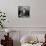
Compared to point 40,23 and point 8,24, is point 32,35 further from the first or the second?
point 8,24

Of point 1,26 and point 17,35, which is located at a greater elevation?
point 1,26

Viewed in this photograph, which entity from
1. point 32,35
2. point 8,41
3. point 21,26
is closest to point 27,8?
point 21,26

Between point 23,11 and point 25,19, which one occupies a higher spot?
point 23,11

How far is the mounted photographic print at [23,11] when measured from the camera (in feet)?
11.2

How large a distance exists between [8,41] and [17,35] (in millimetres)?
411

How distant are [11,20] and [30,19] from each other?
18.7 inches

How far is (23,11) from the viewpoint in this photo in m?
3.43

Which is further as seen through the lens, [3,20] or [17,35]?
[17,35]

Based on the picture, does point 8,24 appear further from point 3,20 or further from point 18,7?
point 18,7

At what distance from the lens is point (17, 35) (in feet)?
11.3

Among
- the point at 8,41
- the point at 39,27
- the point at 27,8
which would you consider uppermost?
the point at 27,8

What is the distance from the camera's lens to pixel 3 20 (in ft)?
10.6

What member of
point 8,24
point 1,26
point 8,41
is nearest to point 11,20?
point 8,24

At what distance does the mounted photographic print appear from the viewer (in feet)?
11.2
